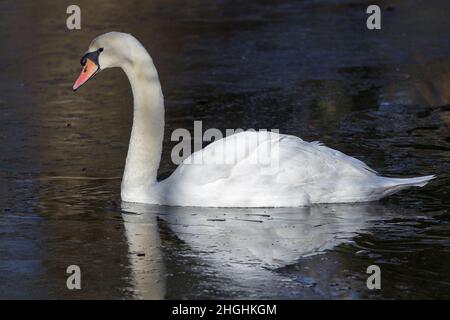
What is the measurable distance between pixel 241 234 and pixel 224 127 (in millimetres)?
3268

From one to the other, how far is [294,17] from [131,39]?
8.18m

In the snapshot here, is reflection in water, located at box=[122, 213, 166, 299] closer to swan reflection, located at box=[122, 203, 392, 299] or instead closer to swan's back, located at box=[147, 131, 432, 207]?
swan reflection, located at box=[122, 203, 392, 299]

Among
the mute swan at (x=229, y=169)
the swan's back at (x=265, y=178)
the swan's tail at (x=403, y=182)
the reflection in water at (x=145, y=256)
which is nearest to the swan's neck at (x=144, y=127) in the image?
the mute swan at (x=229, y=169)

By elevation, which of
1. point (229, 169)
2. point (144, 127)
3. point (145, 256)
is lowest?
point (145, 256)

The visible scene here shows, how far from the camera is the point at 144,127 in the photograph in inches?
341

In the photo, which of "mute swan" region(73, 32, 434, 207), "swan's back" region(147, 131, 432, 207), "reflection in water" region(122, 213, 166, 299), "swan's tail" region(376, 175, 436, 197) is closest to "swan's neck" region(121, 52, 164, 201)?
"mute swan" region(73, 32, 434, 207)

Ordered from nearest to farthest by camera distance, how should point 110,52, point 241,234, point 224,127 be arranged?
1. point 241,234
2. point 110,52
3. point 224,127

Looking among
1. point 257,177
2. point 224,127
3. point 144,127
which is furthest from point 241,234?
point 224,127

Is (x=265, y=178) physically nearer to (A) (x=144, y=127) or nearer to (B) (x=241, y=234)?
(B) (x=241, y=234)

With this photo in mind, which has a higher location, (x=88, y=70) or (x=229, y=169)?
(x=88, y=70)

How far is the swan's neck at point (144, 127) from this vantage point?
8594 millimetres

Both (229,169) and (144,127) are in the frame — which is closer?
(229,169)

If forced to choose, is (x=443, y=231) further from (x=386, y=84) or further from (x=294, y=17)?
(x=294, y=17)

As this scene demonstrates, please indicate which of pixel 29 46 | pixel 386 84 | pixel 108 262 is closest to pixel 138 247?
pixel 108 262
